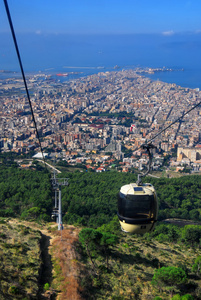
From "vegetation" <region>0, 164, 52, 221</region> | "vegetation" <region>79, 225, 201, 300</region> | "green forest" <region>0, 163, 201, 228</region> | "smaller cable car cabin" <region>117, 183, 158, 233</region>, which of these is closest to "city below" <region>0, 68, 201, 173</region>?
"green forest" <region>0, 163, 201, 228</region>

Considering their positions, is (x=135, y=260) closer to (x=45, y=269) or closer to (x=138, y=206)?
(x=45, y=269)

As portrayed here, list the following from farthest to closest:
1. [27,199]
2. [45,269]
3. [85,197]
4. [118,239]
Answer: [85,197]
[27,199]
[118,239]
[45,269]

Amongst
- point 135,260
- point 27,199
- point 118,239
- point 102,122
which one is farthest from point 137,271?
point 102,122

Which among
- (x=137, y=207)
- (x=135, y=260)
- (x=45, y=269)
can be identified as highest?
(x=137, y=207)

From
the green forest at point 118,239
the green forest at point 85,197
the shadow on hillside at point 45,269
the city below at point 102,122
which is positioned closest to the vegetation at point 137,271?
the green forest at point 118,239

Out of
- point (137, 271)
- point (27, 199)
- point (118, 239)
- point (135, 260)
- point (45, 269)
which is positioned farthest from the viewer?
point (27, 199)

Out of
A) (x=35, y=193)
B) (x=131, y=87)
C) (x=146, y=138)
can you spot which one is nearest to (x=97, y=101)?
(x=131, y=87)

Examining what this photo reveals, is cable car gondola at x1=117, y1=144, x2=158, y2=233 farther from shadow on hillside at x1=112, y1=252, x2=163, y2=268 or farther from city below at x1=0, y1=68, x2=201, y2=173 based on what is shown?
city below at x1=0, y1=68, x2=201, y2=173

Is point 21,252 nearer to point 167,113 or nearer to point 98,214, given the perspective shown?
point 98,214
